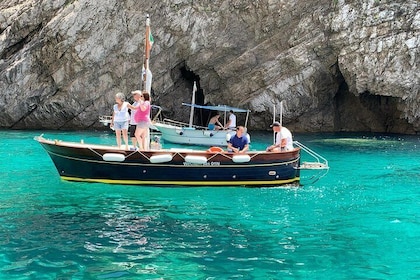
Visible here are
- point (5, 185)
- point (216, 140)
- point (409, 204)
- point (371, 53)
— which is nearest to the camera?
point (409, 204)

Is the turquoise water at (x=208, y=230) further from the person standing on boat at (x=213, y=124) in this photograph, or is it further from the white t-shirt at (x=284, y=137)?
the person standing on boat at (x=213, y=124)

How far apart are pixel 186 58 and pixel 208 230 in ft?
97.6

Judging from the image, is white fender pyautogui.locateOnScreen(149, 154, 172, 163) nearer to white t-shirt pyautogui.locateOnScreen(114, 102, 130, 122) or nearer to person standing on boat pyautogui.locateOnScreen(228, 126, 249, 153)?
white t-shirt pyautogui.locateOnScreen(114, 102, 130, 122)

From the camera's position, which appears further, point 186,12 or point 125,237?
point 186,12

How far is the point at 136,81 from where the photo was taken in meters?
39.5

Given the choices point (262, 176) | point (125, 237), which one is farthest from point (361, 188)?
point (125, 237)

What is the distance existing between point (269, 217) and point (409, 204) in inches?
185

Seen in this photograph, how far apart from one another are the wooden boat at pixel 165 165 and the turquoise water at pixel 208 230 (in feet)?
1.21

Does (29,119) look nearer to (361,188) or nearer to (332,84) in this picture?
(332,84)

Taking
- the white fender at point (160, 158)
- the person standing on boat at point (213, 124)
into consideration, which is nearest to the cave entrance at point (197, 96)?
the person standing on boat at point (213, 124)

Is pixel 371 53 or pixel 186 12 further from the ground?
pixel 186 12

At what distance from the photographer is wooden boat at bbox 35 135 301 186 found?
48.7 feet

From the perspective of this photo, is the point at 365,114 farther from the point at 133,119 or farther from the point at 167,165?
the point at 133,119

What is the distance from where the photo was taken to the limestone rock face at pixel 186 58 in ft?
120
